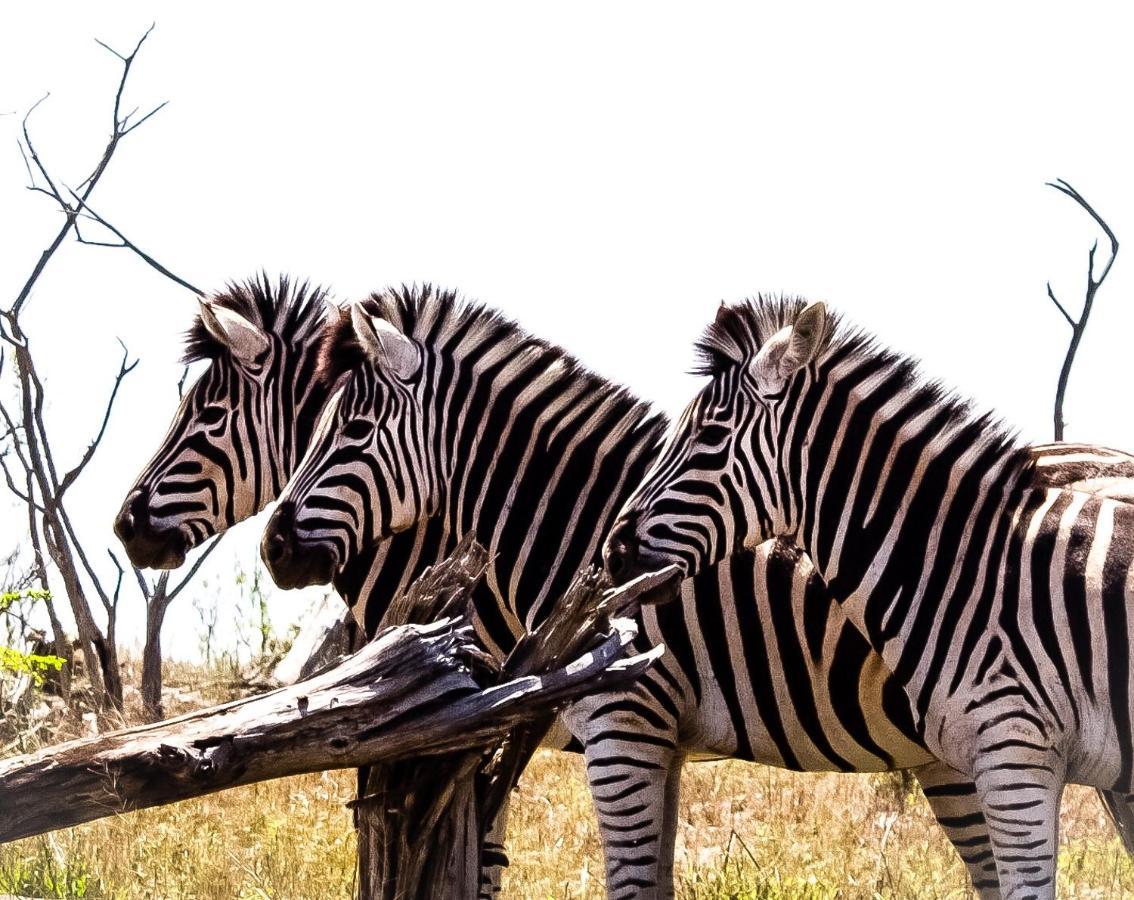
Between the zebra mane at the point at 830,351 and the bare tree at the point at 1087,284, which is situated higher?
the bare tree at the point at 1087,284

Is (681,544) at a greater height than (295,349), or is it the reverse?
(295,349)

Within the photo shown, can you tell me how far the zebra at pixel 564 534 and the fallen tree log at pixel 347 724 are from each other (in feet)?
3.99

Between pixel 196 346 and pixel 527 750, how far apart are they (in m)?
3.44

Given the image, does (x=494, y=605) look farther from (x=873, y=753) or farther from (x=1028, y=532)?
(x=1028, y=532)

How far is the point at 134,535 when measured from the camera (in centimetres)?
670

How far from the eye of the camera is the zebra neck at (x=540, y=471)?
609 cm

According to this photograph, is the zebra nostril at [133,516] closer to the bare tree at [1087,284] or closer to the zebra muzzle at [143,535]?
the zebra muzzle at [143,535]

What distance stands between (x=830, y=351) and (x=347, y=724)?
7.81 feet

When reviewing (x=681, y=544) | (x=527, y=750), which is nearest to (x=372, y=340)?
(x=681, y=544)

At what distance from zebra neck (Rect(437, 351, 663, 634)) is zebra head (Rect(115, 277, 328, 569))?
126 centimetres

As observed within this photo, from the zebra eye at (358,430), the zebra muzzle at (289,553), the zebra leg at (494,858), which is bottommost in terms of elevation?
the zebra leg at (494,858)

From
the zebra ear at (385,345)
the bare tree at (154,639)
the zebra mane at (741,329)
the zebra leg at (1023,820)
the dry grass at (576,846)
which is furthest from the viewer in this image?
the bare tree at (154,639)

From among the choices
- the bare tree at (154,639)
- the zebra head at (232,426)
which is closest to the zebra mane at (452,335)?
the zebra head at (232,426)

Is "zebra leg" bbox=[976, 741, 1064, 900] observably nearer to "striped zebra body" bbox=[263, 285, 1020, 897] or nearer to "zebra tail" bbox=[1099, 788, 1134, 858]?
"striped zebra body" bbox=[263, 285, 1020, 897]
